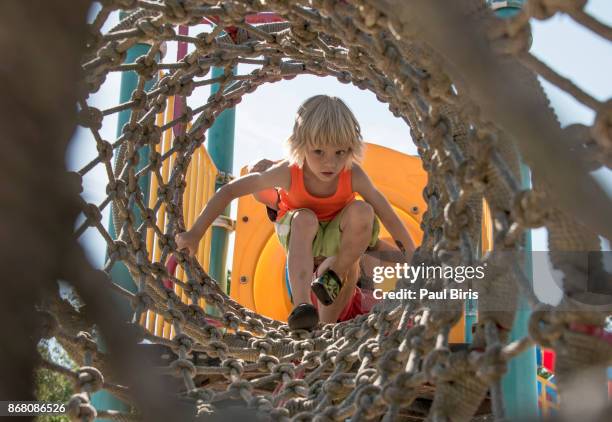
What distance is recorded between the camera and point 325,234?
2115mm


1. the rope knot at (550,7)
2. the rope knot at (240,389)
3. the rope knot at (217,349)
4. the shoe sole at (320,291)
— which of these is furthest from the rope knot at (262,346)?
the rope knot at (550,7)

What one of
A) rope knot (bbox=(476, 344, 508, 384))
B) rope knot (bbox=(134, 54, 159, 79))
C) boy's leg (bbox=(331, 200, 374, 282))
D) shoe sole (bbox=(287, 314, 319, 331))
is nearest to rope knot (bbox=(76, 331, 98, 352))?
rope knot (bbox=(476, 344, 508, 384))

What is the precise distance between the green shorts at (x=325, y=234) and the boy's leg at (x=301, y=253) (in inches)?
2.0

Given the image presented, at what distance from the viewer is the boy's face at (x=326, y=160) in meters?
2.12

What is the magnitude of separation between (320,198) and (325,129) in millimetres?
221

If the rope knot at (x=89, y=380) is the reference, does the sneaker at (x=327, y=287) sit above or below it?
above

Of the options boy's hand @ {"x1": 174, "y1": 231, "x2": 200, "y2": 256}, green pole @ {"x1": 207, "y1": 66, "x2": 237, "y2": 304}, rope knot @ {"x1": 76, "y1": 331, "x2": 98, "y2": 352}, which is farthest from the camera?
green pole @ {"x1": 207, "y1": 66, "x2": 237, "y2": 304}

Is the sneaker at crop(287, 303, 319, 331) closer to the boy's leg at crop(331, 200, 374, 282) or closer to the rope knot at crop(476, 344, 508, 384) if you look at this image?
the boy's leg at crop(331, 200, 374, 282)

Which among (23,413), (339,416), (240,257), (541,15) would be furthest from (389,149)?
(23,413)

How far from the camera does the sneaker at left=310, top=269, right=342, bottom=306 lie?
192 centimetres

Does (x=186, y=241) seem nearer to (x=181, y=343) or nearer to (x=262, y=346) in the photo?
(x=262, y=346)

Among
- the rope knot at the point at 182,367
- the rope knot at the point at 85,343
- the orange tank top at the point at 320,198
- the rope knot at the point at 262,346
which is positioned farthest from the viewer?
the orange tank top at the point at 320,198

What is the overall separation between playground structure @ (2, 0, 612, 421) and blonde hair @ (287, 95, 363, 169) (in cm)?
24

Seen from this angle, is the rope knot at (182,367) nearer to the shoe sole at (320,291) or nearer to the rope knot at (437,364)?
the rope knot at (437,364)
